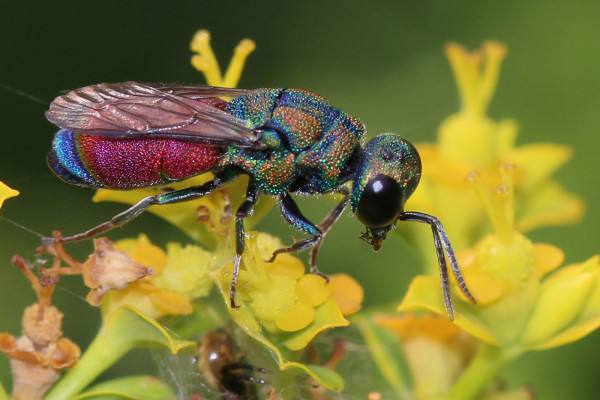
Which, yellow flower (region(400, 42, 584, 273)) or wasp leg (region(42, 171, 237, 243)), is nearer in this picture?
wasp leg (region(42, 171, 237, 243))

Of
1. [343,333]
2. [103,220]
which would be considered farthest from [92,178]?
[343,333]

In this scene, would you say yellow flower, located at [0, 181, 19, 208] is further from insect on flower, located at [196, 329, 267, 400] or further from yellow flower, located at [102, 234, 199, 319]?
insect on flower, located at [196, 329, 267, 400]

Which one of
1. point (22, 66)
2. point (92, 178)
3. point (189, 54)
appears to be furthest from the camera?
point (189, 54)

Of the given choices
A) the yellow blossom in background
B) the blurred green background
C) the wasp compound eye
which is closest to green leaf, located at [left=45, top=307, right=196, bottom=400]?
the wasp compound eye

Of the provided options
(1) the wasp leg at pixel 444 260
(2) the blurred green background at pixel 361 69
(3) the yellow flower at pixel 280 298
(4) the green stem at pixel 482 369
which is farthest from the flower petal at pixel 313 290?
(2) the blurred green background at pixel 361 69

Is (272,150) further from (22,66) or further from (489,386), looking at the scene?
(22,66)

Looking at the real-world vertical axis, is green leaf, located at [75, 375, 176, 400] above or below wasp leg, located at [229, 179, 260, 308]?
below

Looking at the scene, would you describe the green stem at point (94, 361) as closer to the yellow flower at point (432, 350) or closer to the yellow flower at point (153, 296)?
the yellow flower at point (153, 296)
